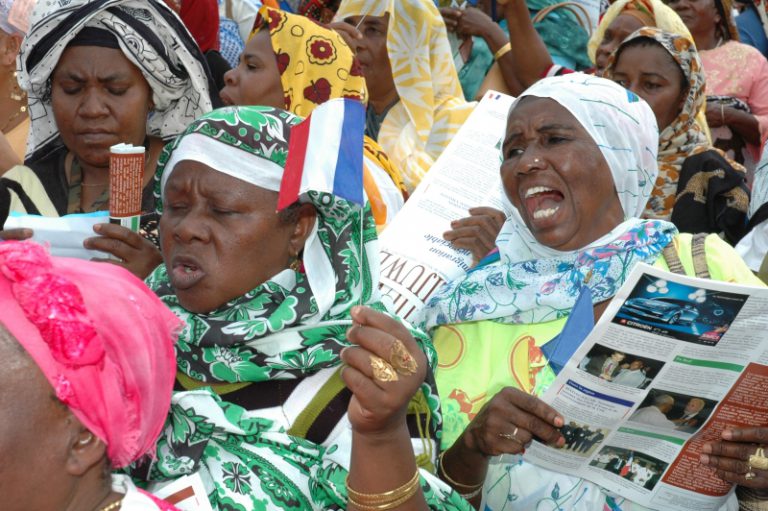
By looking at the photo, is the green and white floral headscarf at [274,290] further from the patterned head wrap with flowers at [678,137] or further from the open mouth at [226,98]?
the patterned head wrap with flowers at [678,137]

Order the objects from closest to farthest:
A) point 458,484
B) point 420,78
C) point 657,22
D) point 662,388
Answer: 1. point 662,388
2. point 458,484
3. point 420,78
4. point 657,22

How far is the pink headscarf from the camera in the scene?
5.87 ft

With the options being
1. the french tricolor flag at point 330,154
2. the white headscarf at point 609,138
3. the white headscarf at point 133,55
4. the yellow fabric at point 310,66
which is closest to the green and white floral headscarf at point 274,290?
the french tricolor flag at point 330,154

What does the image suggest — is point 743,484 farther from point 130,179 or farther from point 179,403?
point 130,179

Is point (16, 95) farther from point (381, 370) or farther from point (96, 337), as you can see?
point (381, 370)

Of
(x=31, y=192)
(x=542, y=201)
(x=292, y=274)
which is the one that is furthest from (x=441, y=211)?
(x=31, y=192)

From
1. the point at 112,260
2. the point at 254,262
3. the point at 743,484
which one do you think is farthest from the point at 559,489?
the point at 112,260

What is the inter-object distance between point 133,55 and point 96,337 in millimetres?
2197

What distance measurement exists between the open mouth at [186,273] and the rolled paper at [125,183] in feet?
1.69

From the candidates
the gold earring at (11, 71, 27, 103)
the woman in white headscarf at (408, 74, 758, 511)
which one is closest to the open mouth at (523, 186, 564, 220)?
the woman in white headscarf at (408, 74, 758, 511)

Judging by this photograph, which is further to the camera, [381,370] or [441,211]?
[441,211]

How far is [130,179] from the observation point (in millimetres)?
3027

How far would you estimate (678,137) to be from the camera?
4.80 metres

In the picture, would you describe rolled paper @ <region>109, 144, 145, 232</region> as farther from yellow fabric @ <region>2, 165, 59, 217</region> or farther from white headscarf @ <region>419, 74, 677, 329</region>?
white headscarf @ <region>419, 74, 677, 329</region>
